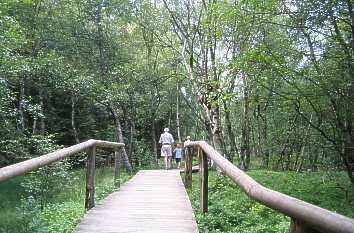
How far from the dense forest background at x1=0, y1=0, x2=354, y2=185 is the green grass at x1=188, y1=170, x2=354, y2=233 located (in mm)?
1141

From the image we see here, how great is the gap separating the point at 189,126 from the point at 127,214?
28.1 meters

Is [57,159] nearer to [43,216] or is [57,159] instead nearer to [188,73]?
[43,216]

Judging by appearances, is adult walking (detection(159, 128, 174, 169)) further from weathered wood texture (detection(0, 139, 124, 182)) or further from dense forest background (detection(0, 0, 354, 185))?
weathered wood texture (detection(0, 139, 124, 182))

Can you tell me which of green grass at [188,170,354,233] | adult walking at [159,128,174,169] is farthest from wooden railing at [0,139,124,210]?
adult walking at [159,128,174,169]

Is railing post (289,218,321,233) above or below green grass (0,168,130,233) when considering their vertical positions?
above

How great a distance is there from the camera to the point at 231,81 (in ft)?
48.9

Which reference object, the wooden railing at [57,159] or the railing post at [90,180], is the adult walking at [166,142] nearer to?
the wooden railing at [57,159]

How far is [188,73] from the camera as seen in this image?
1625cm

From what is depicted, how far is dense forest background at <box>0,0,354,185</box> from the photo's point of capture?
1161 centimetres

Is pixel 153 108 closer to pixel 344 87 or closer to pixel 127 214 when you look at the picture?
pixel 344 87

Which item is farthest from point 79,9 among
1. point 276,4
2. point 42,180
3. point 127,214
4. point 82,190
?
point 127,214

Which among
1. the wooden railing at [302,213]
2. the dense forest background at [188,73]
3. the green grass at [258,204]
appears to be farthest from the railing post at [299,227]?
the dense forest background at [188,73]

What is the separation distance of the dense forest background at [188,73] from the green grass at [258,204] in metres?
1.14

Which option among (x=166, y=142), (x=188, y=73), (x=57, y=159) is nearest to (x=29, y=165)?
(x=57, y=159)
